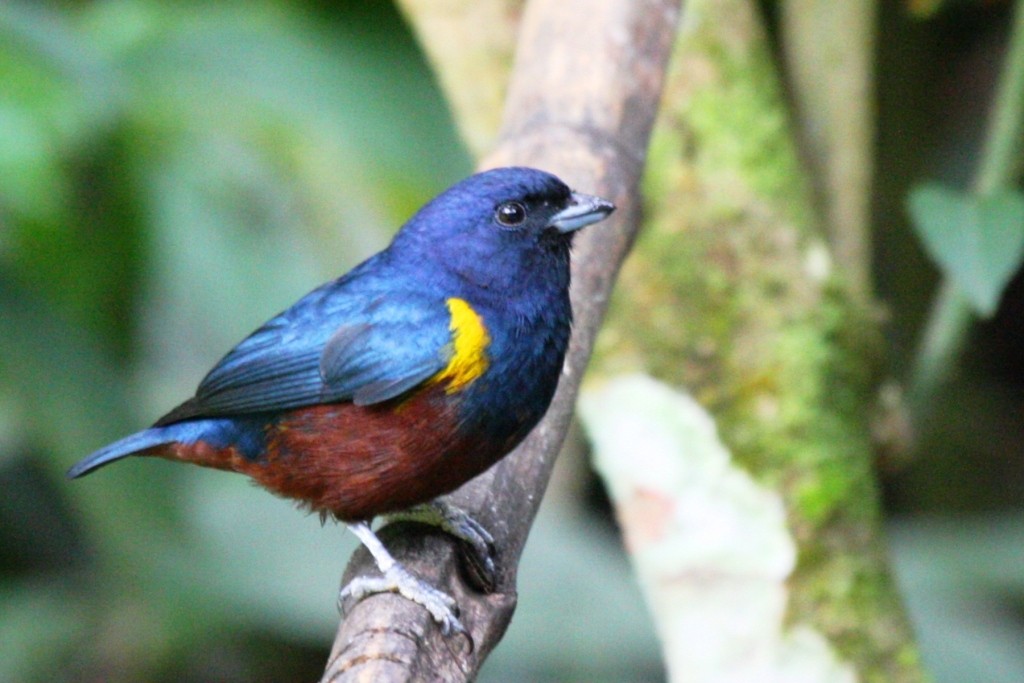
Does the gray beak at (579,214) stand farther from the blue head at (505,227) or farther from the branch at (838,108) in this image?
the branch at (838,108)

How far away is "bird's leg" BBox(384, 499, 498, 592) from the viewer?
8.61ft

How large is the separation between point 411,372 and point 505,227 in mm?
452

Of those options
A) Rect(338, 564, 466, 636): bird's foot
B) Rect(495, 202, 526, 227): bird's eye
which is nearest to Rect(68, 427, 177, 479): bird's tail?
Rect(338, 564, 466, 636): bird's foot

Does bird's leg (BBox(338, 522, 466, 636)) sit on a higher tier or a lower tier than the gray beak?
lower

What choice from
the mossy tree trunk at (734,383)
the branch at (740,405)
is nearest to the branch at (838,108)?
the mossy tree trunk at (734,383)

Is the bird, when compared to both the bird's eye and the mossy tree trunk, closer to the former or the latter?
the bird's eye

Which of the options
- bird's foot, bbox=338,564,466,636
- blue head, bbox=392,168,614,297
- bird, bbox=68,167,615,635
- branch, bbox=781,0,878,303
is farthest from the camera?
branch, bbox=781,0,878,303

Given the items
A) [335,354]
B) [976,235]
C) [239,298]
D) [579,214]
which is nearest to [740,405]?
[976,235]

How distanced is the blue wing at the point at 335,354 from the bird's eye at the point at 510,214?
26 centimetres

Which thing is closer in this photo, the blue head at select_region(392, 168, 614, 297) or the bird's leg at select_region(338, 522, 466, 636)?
the bird's leg at select_region(338, 522, 466, 636)

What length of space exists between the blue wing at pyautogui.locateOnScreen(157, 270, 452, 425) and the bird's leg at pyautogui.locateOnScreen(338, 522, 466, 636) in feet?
1.14

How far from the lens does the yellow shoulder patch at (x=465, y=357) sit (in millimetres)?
2855

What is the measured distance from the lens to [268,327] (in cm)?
313

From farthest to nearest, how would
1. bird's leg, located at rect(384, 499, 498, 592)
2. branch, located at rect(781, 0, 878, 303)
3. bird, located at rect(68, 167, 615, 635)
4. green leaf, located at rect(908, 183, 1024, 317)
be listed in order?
branch, located at rect(781, 0, 878, 303) < green leaf, located at rect(908, 183, 1024, 317) < bird, located at rect(68, 167, 615, 635) < bird's leg, located at rect(384, 499, 498, 592)
